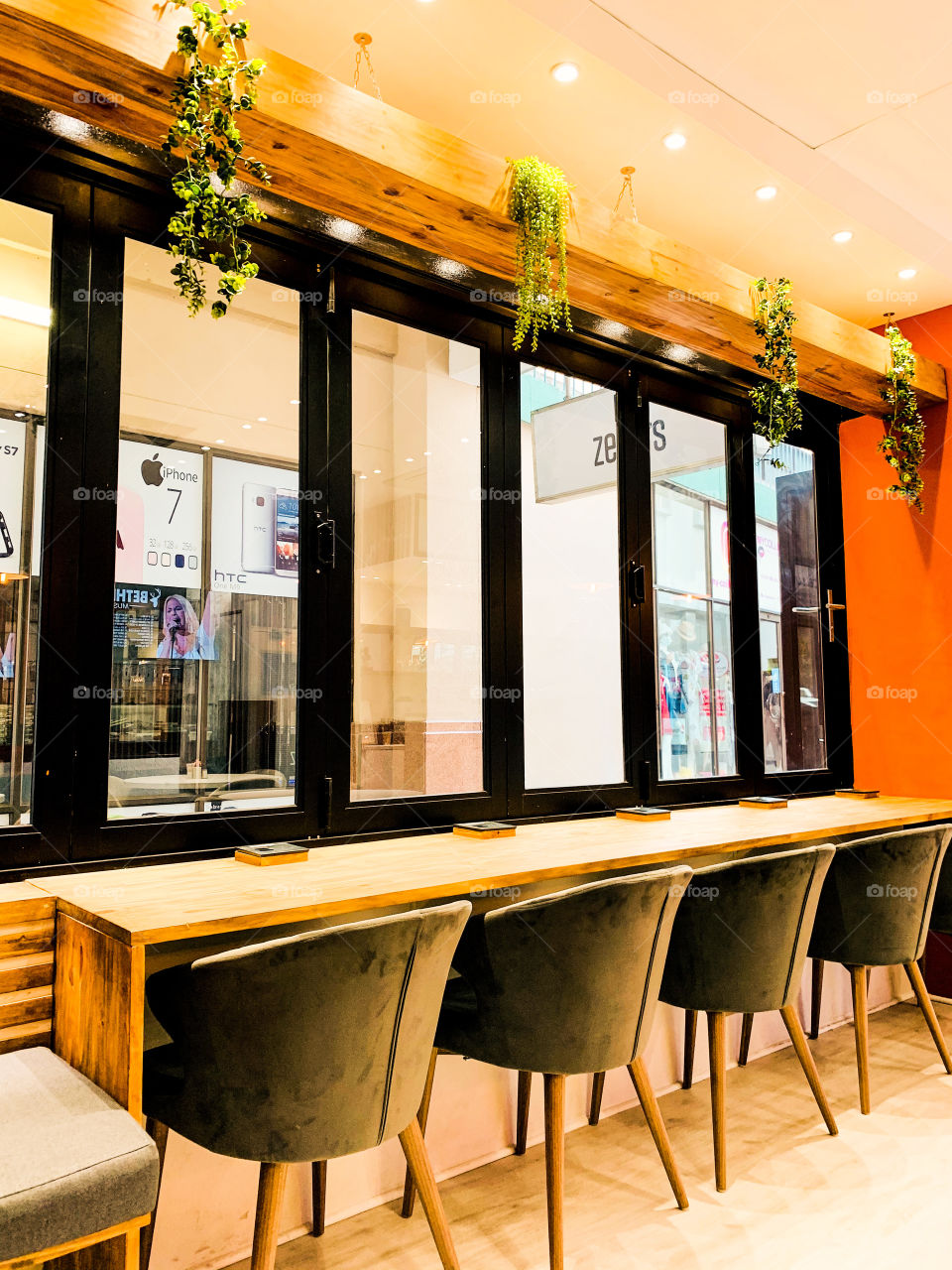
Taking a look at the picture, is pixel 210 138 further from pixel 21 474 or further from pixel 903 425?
pixel 903 425

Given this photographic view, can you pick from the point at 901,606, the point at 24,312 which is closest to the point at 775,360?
the point at 901,606

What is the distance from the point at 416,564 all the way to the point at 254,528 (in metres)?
0.68

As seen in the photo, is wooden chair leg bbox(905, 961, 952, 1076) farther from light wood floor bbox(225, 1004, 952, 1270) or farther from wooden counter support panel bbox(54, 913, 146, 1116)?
wooden counter support panel bbox(54, 913, 146, 1116)

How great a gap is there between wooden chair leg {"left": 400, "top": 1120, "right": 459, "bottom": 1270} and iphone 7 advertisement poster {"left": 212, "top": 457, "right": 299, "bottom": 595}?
162cm

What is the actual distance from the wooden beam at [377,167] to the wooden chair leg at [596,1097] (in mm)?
2720

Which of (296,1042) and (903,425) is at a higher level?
(903,425)

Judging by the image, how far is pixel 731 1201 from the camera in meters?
2.62

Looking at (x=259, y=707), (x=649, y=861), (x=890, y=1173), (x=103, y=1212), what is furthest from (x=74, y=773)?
(x=890, y=1173)

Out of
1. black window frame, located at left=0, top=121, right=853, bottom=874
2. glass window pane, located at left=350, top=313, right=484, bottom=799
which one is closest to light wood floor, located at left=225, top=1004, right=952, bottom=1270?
black window frame, located at left=0, top=121, right=853, bottom=874

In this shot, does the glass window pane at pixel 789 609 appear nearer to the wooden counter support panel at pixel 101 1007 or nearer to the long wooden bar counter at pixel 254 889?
the long wooden bar counter at pixel 254 889

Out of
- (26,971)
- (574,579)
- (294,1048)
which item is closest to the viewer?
A: (294,1048)

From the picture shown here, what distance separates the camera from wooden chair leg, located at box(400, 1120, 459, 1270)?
2092mm

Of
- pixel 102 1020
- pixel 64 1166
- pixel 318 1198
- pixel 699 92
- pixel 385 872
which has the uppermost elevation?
pixel 699 92

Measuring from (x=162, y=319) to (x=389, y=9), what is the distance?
1.08m
